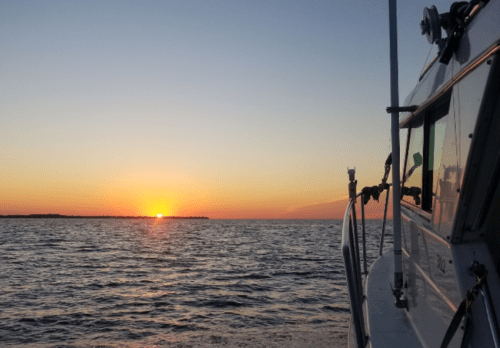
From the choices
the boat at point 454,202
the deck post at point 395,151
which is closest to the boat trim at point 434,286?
the boat at point 454,202

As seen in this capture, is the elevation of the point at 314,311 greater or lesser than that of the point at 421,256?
lesser

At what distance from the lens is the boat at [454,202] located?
2309mm

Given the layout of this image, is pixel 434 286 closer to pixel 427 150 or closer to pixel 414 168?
pixel 427 150

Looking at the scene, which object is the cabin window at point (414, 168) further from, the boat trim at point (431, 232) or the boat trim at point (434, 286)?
the boat trim at point (434, 286)

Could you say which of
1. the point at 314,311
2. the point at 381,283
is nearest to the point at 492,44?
the point at 381,283

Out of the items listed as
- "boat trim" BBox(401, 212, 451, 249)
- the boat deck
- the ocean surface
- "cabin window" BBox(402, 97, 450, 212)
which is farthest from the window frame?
the ocean surface

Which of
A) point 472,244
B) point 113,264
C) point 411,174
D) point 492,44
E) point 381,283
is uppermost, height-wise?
point 492,44

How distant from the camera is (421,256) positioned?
11.9 feet

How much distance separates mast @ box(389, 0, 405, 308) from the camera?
3914 millimetres

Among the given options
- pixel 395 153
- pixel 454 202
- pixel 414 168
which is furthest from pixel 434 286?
pixel 414 168

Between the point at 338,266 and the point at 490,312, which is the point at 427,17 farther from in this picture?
the point at 338,266

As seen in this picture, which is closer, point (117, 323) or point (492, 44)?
point (492, 44)

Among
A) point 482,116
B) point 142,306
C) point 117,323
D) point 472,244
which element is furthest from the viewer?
point 142,306

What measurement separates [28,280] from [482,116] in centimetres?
1958
